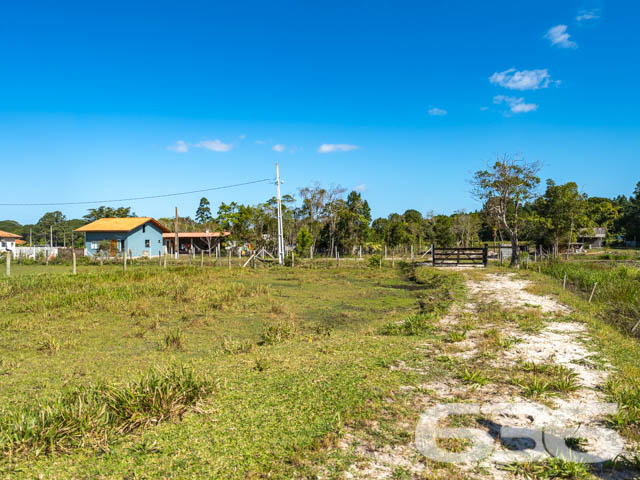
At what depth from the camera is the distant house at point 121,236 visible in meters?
38.9

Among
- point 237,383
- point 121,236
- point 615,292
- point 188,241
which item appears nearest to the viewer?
point 237,383

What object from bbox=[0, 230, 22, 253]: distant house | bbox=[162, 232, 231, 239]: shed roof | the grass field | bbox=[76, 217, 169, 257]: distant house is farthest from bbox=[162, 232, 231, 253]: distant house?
the grass field

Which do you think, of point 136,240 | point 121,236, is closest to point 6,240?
point 121,236

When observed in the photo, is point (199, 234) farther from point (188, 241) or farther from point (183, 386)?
point (183, 386)

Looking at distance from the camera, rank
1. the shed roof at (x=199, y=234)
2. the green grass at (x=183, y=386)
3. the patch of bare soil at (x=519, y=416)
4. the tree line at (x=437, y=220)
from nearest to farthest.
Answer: the patch of bare soil at (x=519, y=416), the green grass at (x=183, y=386), the tree line at (x=437, y=220), the shed roof at (x=199, y=234)

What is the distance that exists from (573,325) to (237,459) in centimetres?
726

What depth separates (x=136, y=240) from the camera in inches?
1598

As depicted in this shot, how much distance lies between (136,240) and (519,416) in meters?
42.9

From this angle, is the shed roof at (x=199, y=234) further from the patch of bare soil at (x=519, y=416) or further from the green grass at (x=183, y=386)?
the patch of bare soil at (x=519, y=416)

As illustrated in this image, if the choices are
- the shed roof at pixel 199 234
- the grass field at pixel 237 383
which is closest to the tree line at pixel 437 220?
the shed roof at pixel 199 234

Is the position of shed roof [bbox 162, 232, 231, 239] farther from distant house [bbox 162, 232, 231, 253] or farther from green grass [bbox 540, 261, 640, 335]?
green grass [bbox 540, 261, 640, 335]

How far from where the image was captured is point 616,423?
3301 millimetres

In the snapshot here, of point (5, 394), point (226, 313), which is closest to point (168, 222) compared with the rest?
point (226, 313)

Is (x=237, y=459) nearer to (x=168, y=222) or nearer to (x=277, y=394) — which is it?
(x=277, y=394)
